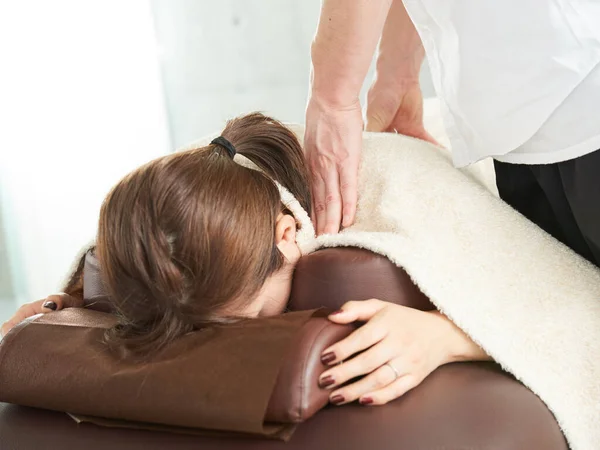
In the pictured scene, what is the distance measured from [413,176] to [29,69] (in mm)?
2082

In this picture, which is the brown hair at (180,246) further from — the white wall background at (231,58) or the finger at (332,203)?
the white wall background at (231,58)

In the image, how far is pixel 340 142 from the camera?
1254 millimetres

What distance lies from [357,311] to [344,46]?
0.48 meters

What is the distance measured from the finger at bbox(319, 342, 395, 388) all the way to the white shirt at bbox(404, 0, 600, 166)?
1.40 ft

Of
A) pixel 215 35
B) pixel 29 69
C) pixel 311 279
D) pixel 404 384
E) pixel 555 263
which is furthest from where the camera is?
pixel 215 35

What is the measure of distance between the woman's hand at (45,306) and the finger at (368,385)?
1.85ft

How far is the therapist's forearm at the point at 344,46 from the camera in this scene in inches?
47.3

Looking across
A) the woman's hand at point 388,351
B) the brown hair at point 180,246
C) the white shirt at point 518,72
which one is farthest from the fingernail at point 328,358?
→ the white shirt at point 518,72

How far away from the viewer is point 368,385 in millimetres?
882

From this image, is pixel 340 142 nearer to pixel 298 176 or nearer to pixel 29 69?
pixel 298 176

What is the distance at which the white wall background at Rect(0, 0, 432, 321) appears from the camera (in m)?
2.86

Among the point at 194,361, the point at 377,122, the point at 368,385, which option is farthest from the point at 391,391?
the point at 377,122

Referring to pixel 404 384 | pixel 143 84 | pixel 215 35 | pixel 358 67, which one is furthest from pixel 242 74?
pixel 404 384

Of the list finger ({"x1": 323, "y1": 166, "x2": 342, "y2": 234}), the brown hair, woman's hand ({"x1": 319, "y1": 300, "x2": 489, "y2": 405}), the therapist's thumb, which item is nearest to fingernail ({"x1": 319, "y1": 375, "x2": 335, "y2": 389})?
woman's hand ({"x1": 319, "y1": 300, "x2": 489, "y2": 405})
